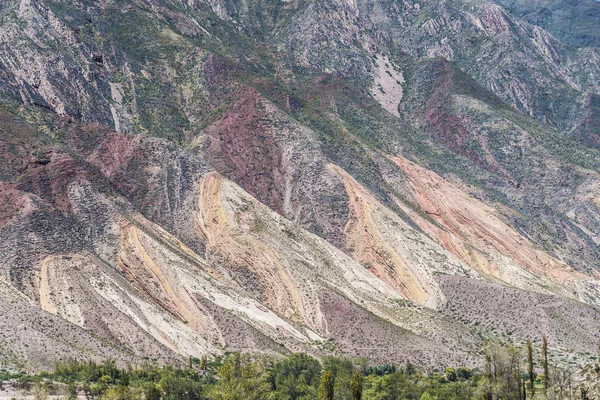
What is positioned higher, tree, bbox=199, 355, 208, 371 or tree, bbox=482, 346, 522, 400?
tree, bbox=482, 346, 522, 400

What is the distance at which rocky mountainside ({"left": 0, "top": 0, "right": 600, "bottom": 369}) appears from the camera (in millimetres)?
82125

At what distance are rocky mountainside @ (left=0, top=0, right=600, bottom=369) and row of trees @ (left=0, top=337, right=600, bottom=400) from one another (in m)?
3.79

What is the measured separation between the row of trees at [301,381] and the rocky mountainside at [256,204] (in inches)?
149

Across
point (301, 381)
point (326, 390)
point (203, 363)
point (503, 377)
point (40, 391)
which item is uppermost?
point (326, 390)

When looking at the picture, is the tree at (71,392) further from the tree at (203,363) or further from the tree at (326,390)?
the tree at (326,390)

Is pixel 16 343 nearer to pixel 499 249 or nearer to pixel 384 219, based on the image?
pixel 384 219

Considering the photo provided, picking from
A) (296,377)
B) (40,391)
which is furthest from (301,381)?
(40,391)

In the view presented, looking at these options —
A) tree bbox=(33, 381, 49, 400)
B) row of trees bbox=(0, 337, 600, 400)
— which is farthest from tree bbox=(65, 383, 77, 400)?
tree bbox=(33, 381, 49, 400)

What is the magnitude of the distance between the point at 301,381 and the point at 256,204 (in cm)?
3659

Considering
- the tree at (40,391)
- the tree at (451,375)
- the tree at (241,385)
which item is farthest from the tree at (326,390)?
the tree at (451,375)

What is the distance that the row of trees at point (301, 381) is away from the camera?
57.4 m

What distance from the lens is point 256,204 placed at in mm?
103062

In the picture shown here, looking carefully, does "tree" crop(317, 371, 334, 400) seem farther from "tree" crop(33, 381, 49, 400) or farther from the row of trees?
"tree" crop(33, 381, 49, 400)

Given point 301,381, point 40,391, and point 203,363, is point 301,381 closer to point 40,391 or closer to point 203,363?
point 203,363
